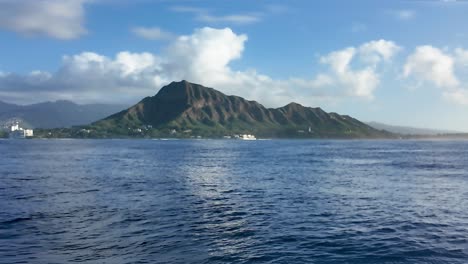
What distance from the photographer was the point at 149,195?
5862 cm

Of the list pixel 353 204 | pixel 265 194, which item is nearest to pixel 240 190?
pixel 265 194

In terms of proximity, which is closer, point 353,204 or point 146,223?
point 146,223

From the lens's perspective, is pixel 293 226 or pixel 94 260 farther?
pixel 293 226

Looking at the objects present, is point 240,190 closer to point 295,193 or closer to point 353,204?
point 295,193

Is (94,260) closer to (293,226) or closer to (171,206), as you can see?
(293,226)

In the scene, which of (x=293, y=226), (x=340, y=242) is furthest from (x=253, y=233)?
(x=340, y=242)

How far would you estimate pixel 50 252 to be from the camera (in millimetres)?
30406

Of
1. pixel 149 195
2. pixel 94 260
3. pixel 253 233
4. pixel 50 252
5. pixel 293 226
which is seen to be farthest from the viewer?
pixel 149 195

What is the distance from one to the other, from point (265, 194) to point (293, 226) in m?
20.8

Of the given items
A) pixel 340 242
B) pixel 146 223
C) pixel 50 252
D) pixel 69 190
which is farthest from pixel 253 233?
pixel 69 190

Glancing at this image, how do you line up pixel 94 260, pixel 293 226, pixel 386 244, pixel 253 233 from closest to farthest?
pixel 94 260, pixel 386 244, pixel 253 233, pixel 293 226

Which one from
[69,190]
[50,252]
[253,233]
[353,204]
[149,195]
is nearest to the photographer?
[50,252]

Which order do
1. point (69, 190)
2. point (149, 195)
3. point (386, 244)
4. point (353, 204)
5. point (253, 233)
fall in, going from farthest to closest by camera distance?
point (69, 190), point (149, 195), point (353, 204), point (253, 233), point (386, 244)

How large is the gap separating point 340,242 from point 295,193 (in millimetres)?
26940
